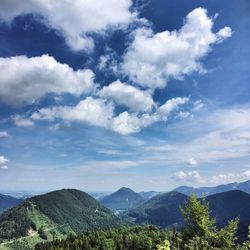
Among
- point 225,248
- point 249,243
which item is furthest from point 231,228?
point 249,243

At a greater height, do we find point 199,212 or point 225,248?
point 199,212

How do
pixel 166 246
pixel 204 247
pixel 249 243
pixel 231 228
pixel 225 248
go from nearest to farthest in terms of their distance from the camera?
pixel 166 246 < pixel 249 243 < pixel 204 247 < pixel 225 248 < pixel 231 228

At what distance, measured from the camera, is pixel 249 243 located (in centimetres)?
2988

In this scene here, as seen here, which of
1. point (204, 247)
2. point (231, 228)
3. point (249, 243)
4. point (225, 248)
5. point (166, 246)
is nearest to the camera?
point (166, 246)

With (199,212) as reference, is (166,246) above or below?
below

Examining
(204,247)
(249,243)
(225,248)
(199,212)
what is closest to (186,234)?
(199,212)

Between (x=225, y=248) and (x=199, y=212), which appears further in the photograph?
(x=199, y=212)

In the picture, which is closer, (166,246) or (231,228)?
(166,246)

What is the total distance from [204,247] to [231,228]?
1083 centimetres

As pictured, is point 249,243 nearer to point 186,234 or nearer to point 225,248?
point 225,248

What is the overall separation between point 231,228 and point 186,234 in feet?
23.0

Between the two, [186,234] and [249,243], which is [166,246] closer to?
[249,243]

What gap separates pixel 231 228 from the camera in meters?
54.0

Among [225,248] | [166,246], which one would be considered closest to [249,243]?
[166,246]
